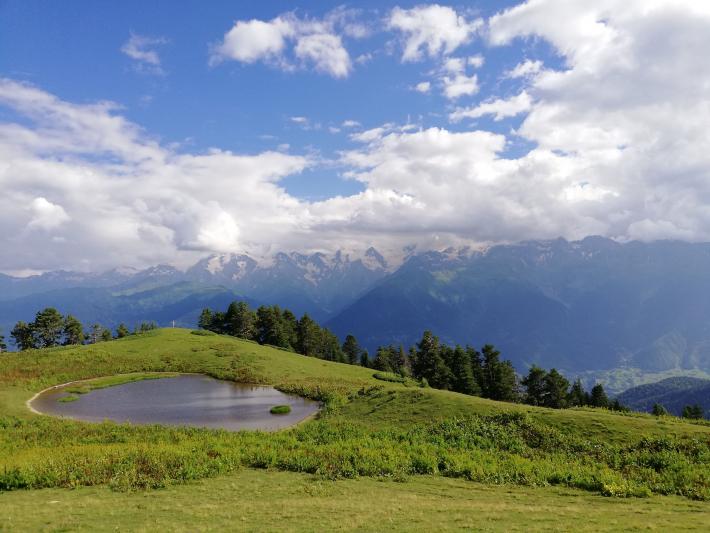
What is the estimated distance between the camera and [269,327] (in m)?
127

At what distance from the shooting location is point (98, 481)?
861 inches

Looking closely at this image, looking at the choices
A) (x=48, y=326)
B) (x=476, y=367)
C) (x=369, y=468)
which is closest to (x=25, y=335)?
(x=48, y=326)

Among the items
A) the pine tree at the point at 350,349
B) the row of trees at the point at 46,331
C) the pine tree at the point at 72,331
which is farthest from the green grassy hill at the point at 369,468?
the pine tree at the point at 350,349

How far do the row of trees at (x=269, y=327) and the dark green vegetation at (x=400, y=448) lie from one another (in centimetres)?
7569

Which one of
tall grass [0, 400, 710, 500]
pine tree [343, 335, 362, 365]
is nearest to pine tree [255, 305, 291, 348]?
pine tree [343, 335, 362, 365]

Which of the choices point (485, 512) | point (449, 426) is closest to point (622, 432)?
point (449, 426)

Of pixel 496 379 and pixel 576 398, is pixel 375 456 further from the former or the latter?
pixel 576 398

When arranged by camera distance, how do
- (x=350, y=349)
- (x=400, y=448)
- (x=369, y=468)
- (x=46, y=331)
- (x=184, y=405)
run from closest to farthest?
1. (x=369, y=468)
2. (x=400, y=448)
3. (x=184, y=405)
4. (x=46, y=331)
5. (x=350, y=349)

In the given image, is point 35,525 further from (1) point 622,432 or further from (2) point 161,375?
(2) point 161,375

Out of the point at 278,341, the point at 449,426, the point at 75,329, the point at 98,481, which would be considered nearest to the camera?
the point at 98,481

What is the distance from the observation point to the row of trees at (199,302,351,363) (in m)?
126

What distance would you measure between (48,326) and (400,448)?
133 metres

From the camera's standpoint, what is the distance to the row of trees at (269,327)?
415 ft

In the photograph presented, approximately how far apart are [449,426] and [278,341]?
93.6 m
